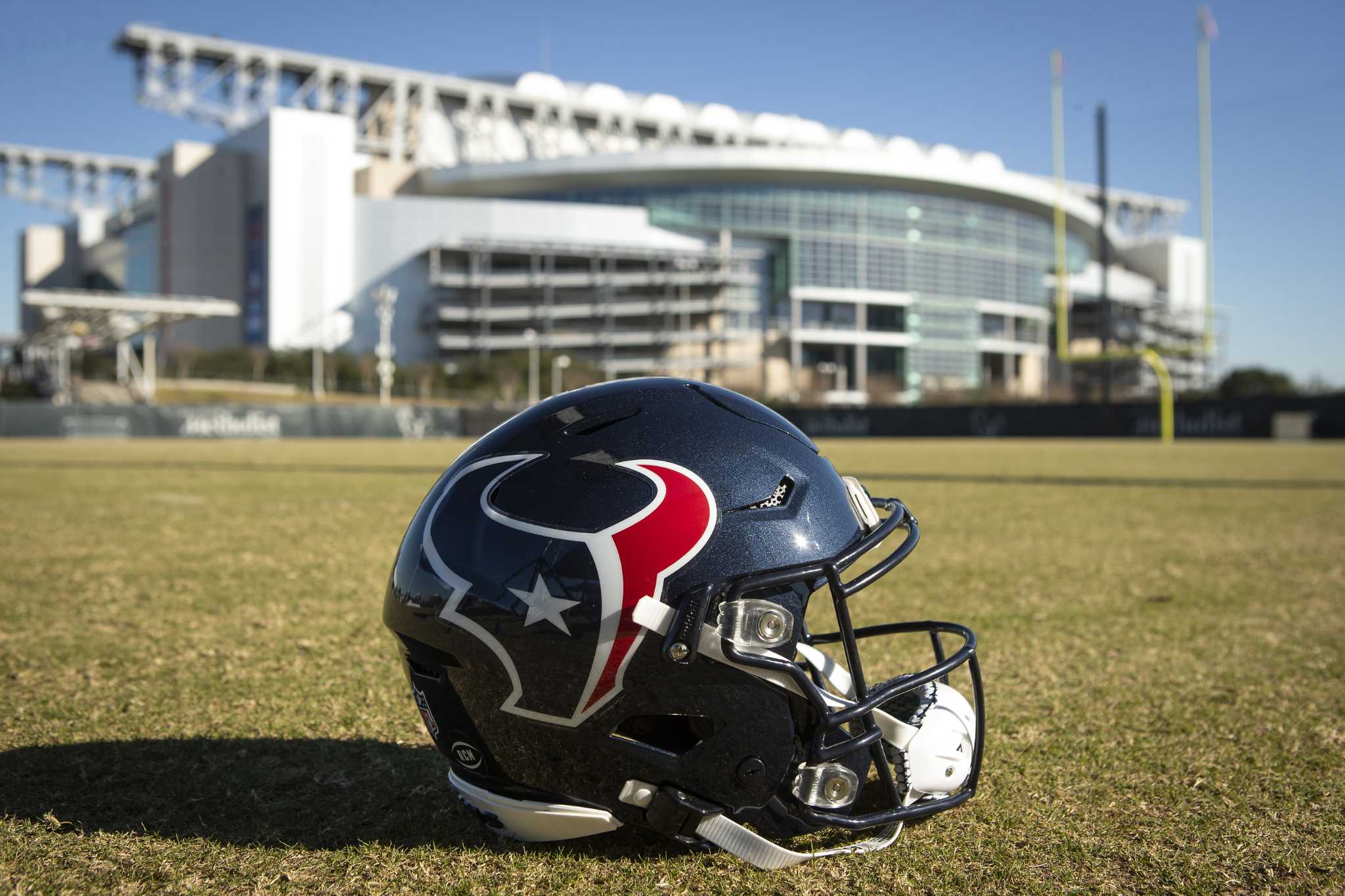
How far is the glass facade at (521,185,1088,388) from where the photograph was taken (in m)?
73.3

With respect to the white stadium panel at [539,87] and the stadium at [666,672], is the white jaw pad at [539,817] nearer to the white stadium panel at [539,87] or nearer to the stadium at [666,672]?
the stadium at [666,672]

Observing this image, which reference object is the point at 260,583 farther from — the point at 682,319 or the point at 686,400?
the point at 682,319

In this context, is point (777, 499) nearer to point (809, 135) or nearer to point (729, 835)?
point (729, 835)

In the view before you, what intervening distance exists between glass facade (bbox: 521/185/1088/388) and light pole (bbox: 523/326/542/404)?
12.2 meters

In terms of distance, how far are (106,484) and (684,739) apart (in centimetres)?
1338

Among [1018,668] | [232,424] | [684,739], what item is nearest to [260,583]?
[1018,668]

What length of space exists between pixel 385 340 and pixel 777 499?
66.6 m

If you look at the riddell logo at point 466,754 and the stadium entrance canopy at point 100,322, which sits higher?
the stadium entrance canopy at point 100,322

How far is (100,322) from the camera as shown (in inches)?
2025

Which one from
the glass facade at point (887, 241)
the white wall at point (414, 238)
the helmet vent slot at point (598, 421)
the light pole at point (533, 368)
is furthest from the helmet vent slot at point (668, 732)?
the glass facade at point (887, 241)

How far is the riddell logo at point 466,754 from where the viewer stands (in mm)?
2096

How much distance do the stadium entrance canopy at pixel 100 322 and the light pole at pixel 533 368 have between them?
1667 cm

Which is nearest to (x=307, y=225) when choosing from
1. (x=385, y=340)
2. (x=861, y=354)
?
(x=385, y=340)

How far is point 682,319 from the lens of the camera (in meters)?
73.9
